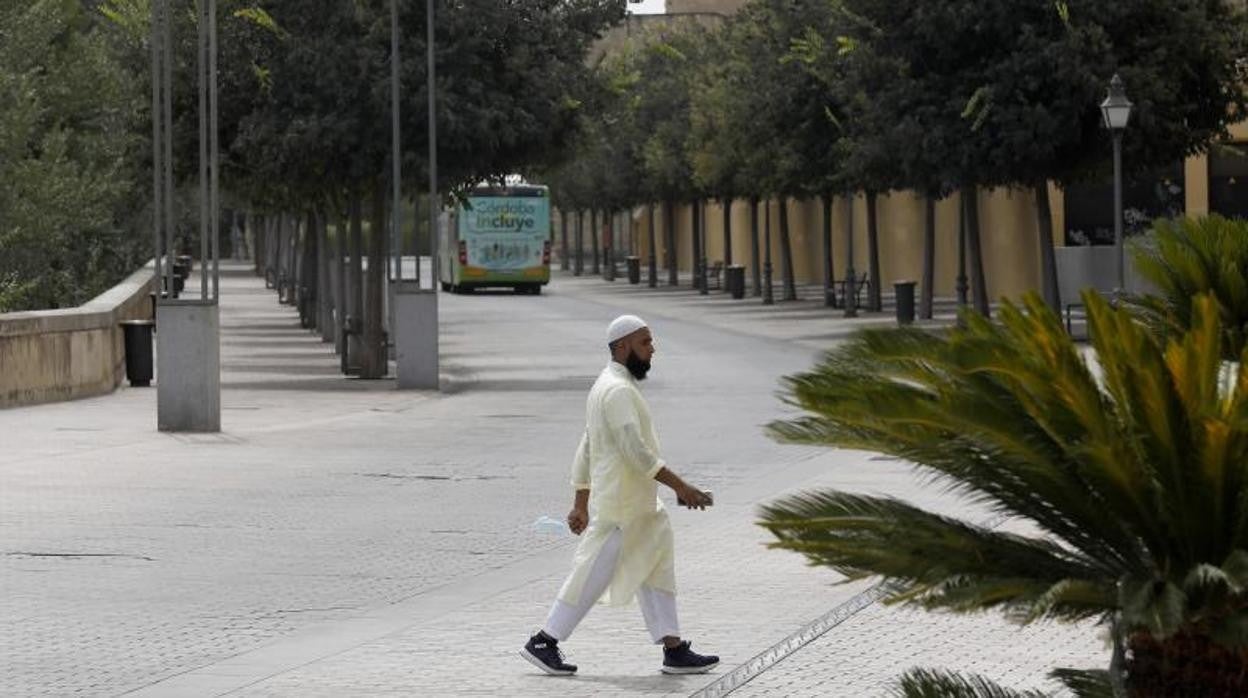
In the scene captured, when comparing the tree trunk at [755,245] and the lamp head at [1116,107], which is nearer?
the lamp head at [1116,107]

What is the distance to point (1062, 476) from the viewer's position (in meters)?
5.90

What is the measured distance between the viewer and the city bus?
80000 mm

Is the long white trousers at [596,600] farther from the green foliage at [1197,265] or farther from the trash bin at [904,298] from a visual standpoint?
the trash bin at [904,298]

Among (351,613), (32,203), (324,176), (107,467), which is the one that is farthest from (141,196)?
(351,613)

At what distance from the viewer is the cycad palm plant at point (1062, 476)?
18.8ft

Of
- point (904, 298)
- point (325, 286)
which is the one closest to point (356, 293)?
point (325, 286)

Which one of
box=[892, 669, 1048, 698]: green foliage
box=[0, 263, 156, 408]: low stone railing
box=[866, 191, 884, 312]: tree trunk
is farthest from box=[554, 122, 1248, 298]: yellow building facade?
box=[892, 669, 1048, 698]: green foliage

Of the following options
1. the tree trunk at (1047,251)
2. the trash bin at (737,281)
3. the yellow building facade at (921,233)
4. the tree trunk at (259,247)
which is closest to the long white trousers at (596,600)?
the tree trunk at (1047,251)

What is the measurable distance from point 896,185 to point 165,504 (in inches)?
1201

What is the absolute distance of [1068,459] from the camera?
591cm

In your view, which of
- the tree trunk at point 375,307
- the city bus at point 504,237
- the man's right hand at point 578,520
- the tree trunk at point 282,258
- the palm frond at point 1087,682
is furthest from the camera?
the city bus at point 504,237

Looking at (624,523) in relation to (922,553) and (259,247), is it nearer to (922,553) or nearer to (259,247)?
(922,553)

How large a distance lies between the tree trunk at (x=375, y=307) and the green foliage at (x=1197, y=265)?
91.7 ft

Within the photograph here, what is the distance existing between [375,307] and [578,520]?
86.5ft
